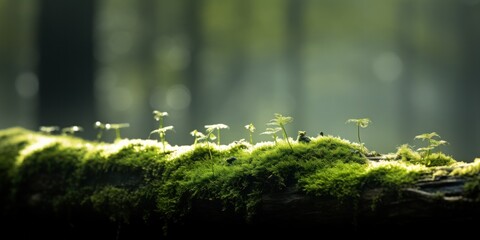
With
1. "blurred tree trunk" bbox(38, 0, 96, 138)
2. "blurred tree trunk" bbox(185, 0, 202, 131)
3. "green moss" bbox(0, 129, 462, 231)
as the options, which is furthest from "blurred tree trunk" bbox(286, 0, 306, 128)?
"green moss" bbox(0, 129, 462, 231)

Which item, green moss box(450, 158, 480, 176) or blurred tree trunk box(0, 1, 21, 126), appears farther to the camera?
blurred tree trunk box(0, 1, 21, 126)

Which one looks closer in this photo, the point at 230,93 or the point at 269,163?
the point at 269,163

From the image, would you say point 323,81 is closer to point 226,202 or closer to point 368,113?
point 368,113

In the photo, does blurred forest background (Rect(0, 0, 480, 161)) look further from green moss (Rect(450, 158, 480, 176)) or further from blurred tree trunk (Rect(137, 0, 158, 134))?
green moss (Rect(450, 158, 480, 176))

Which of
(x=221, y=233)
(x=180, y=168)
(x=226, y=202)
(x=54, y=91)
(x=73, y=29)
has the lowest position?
(x=221, y=233)

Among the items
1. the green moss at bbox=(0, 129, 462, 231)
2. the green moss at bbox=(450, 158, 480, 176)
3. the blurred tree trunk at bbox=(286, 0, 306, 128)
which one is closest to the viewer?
the green moss at bbox=(450, 158, 480, 176)

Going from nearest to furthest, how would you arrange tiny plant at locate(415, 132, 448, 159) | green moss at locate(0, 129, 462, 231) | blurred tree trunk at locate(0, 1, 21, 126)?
green moss at locate(0, 129, 462, 231), tiny plant at locate(415, 132, 448, 159), blurred tree trunk at locate(0, 1, 21, 126)

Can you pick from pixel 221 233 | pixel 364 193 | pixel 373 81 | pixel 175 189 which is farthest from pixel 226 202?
pixel 373 81
